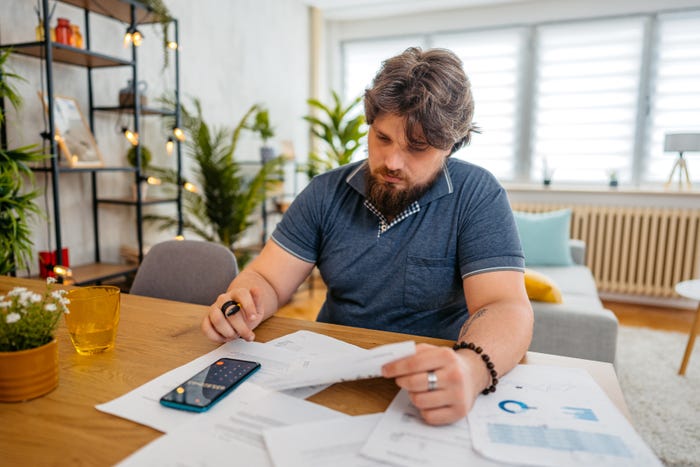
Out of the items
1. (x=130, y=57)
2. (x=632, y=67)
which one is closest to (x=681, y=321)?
(x=632, y=67)

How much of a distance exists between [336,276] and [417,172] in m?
0.34

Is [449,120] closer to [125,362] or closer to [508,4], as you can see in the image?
[125,362]

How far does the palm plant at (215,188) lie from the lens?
119 inches

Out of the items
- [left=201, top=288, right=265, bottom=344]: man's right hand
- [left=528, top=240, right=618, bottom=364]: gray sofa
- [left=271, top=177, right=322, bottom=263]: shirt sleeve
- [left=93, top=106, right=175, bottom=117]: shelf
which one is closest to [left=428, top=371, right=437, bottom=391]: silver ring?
[left=201, top=288, right=265, bottom=344]: man's right hand

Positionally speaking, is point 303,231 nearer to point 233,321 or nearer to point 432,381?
point 233,321

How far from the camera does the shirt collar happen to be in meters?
1.21

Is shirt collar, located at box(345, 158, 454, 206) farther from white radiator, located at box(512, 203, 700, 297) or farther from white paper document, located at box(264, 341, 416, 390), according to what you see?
white radiator, located at box(512, 203, 700, 297)

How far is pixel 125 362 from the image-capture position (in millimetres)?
839

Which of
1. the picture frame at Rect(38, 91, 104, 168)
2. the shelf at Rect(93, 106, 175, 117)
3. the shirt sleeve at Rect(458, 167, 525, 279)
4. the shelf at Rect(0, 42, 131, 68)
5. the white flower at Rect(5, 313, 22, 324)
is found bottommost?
the white flower at Rect(5, 313, 22, 324)

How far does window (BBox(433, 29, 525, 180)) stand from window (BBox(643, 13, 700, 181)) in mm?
1056

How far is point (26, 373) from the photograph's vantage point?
0.70 metres

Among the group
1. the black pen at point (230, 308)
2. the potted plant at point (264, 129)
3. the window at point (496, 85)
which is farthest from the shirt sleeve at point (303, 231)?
the window at point (496, 85)

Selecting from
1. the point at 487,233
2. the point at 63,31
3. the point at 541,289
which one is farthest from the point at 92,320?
the point at 63,31

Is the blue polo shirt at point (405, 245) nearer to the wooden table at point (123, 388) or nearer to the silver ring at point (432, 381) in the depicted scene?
the wooden table at point (123, 388)
